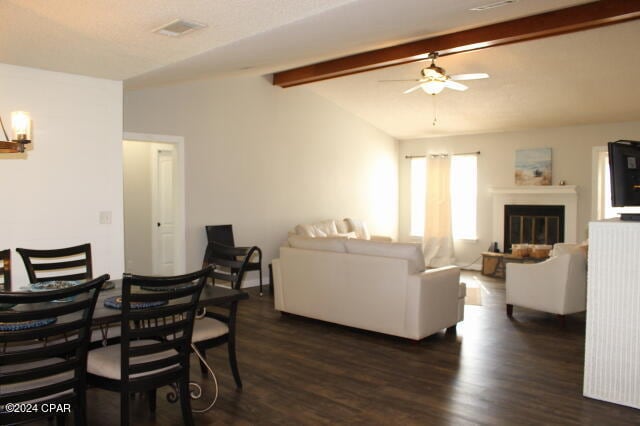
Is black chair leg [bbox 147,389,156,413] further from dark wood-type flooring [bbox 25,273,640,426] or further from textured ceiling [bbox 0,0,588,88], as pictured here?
textured ceiling [bbox 0,0,588,88]

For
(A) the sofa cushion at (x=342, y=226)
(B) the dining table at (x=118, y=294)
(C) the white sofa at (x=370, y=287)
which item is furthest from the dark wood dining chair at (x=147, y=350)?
(A) the sofa cushion at (x=342, y=226)

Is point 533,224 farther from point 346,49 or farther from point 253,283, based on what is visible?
point 346,49

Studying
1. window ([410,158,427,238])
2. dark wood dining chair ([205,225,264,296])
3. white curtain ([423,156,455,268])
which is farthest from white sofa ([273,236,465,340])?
window ([410,158,427,238])

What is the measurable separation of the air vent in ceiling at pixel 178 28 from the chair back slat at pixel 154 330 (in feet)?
5.33

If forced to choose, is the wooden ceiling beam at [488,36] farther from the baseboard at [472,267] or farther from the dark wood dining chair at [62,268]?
the baseboard at [472,267]

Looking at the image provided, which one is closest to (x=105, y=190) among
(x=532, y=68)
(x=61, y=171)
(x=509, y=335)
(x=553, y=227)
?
(x=61, y=171)

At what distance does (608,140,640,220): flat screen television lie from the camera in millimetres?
A: 3422

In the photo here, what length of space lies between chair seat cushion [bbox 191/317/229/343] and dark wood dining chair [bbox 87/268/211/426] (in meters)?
0.37

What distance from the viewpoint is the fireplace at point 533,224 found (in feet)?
28.0

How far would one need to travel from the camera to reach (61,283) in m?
3.21

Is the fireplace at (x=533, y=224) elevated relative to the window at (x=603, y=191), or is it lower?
lower

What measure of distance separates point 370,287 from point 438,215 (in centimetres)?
532

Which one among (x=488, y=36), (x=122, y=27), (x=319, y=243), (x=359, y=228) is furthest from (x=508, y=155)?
(x=122, y=27)

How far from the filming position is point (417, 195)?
10.5 meters
